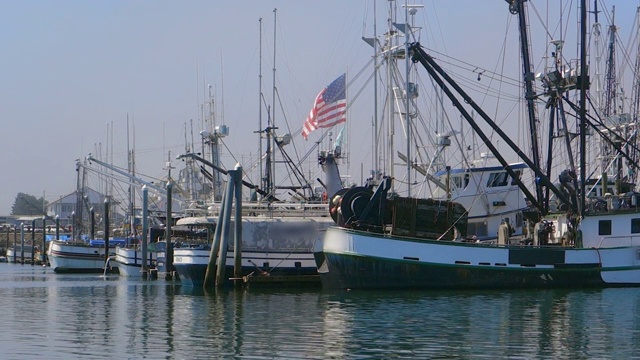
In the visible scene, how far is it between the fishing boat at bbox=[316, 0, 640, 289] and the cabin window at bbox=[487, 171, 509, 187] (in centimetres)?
377

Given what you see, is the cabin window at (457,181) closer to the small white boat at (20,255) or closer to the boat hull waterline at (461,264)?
the boat hull waterline at (461,264)

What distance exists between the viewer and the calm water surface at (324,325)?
928 inches

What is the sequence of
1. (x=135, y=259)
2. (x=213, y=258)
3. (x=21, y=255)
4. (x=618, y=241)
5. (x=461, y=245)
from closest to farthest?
(x=461, y=245)
(x=618, y=241)
(x=213, y=258)
(x=135, y=259)
(x=21, y=255)

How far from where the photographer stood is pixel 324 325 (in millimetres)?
28656

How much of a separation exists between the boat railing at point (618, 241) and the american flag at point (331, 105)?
12497mm

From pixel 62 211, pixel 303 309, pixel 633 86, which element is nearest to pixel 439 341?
pixel 303 309

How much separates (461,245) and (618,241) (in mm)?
6150

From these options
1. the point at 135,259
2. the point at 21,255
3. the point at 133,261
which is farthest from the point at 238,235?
the point at 21,255

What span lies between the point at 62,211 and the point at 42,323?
139 metres

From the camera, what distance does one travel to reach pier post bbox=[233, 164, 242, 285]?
1668 inches

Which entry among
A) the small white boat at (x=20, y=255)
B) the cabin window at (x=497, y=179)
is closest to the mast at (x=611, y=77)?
the cabin window at (x=497, y=179)

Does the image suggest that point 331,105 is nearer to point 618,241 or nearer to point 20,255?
point 618,241

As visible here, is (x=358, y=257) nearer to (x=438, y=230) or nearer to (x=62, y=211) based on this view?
(x=438, y=230)

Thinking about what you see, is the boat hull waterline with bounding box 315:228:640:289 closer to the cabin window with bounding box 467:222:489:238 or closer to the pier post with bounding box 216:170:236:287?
the pier post with bounding box 216:170:236:287
